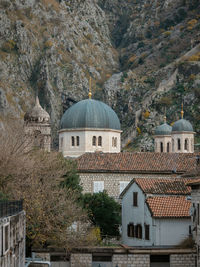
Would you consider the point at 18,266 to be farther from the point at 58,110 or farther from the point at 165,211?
the point at 58,110

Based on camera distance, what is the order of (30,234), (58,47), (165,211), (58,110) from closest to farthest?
(30,234) → (165,211) → (58,110) → (58,47)

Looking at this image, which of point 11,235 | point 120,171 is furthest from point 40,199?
point 120,171

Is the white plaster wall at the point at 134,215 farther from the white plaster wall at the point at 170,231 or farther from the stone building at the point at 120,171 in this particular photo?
the stone building at the point at 120,171

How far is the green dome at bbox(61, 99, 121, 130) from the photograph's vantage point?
7456 centimetres

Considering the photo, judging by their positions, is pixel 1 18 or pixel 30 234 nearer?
pixel 30 234

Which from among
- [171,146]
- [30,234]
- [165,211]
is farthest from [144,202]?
[171,146]

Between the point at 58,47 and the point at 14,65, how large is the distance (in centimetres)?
1218

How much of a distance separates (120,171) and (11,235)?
3282 cm

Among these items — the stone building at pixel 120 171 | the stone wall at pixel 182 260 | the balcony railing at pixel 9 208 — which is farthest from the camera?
the stone building at pixel 120 171

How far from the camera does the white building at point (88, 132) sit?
2921 inches

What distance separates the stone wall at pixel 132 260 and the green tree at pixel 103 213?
34.3ft

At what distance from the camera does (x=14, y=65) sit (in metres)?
146

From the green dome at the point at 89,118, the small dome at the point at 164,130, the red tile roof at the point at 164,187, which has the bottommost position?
the red tile roof at the point at 164,187

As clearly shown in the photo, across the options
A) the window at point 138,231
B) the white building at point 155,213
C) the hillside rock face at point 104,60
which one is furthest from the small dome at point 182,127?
the window at point 138,231
